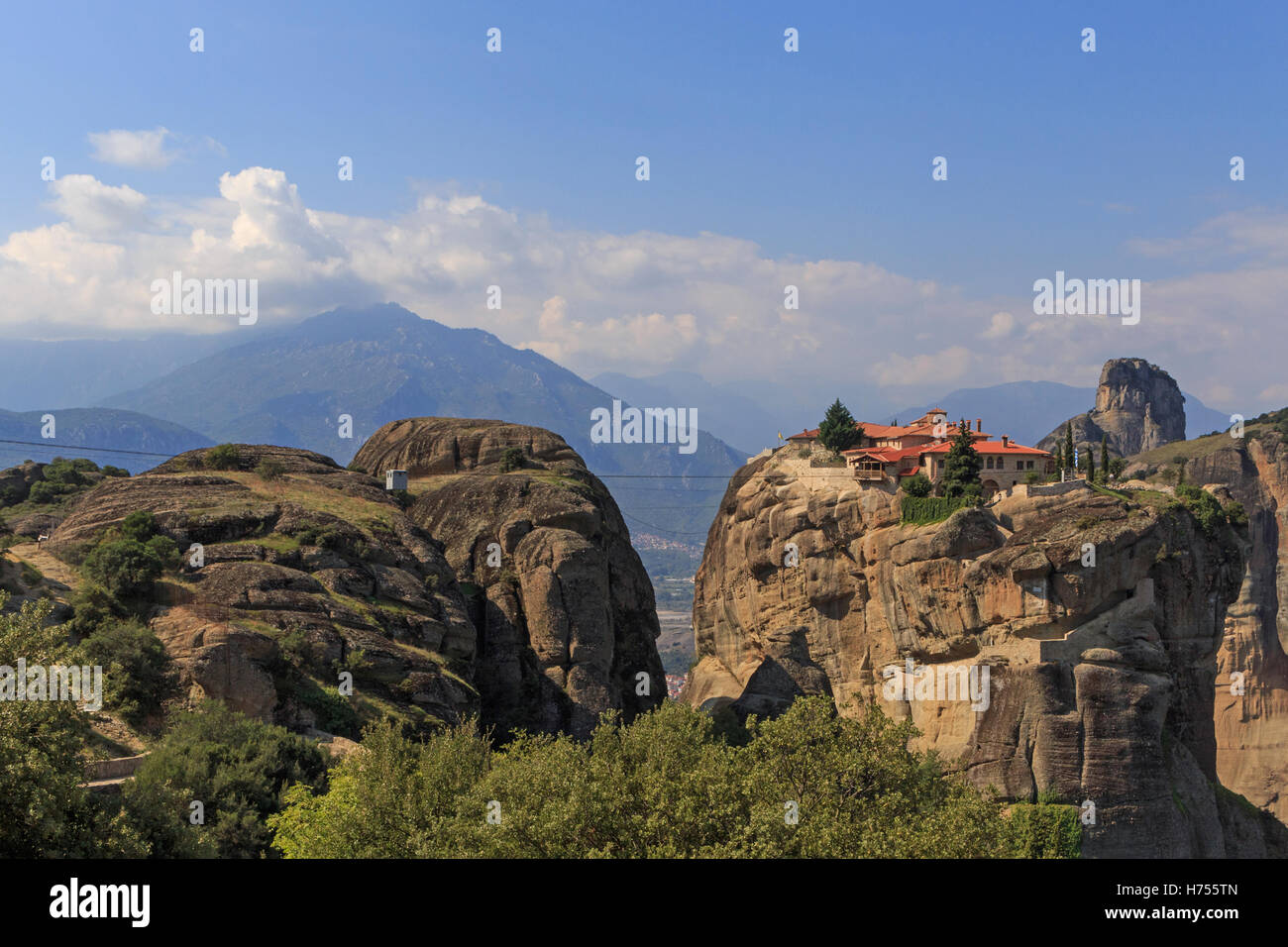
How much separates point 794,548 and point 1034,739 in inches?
1151

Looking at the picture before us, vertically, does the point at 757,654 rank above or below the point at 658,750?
below

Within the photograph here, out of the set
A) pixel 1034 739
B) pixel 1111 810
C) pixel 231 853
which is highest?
pixel 231 853

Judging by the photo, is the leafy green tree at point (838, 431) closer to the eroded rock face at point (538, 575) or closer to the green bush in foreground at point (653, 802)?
the eroded rock face at point (538, 575)

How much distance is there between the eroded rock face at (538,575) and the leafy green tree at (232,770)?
821 inches

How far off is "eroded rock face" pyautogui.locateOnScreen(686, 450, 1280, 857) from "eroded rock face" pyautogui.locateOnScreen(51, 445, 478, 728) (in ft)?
91.1

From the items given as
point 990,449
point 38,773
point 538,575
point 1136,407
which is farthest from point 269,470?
point 1136,407

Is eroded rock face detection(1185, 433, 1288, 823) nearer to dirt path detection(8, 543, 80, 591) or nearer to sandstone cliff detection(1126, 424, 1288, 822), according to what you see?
sandstone cliff detection(1126, 424, 1288, 822)

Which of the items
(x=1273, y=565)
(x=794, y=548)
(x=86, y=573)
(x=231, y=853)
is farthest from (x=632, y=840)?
(x=1273, y=565)

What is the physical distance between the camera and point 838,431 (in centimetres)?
8650

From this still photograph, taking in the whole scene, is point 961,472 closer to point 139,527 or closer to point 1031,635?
point 1031,635

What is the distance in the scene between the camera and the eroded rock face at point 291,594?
39250 millimetres

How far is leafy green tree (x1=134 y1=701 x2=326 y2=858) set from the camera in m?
28.9

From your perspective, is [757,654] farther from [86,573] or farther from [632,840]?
[632,840]
